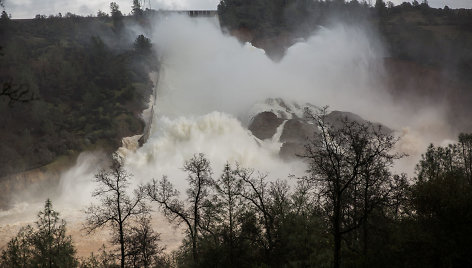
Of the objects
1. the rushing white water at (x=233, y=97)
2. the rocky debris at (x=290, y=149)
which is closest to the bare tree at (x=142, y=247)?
the rushing white water at (x=233, y=97)

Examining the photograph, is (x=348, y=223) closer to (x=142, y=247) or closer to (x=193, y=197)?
(x=193, y=197)

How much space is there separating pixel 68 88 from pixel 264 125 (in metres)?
35.4

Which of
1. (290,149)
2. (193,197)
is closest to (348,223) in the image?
(193,197)

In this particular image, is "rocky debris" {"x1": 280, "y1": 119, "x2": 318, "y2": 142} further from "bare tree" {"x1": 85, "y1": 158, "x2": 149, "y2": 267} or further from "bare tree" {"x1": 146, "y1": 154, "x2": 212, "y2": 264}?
"bare tree" {"x1": 146, "y1": 154, "x2": 212, "y2": 264}

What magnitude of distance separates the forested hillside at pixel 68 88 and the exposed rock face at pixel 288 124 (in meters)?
18.9

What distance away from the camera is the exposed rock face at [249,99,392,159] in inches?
2089

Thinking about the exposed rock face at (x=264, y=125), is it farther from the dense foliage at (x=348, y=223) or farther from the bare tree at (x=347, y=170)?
A: the bare tree at (x=347, y=170)

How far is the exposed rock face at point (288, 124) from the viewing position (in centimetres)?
5306

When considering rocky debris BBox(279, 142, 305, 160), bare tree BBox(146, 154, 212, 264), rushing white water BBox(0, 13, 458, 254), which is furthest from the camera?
rocky debris BBox(279, 142, 305, 160)

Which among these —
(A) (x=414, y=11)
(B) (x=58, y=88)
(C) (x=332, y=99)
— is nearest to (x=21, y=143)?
(B) (x=58, y=88)

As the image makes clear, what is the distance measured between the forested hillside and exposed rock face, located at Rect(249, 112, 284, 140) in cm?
1772

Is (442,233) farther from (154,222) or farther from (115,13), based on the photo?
(115,13)

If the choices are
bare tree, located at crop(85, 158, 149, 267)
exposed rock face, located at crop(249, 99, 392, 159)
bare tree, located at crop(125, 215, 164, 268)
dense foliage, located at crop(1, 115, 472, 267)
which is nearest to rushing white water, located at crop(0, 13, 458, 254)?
exposed rock face, located at crop(249, 99, 392, 159)

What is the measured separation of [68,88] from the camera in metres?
71.0
